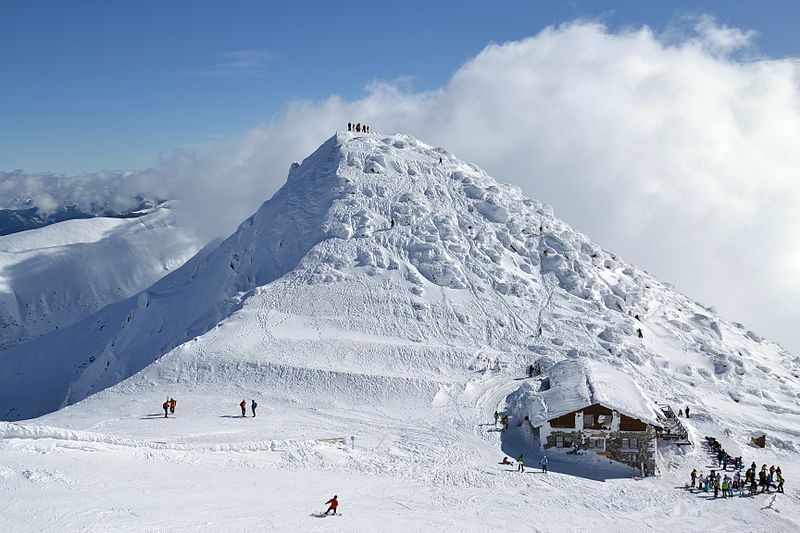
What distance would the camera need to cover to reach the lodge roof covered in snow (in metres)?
45.2

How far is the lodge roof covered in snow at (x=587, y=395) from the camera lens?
4522cm

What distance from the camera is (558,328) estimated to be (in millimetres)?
67000

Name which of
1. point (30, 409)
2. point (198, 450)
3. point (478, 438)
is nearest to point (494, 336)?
point (478, 438)

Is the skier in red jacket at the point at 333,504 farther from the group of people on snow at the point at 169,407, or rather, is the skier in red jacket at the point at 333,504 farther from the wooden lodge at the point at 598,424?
the group of people on snow at the point at 169,407

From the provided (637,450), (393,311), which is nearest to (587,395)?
(637,450)

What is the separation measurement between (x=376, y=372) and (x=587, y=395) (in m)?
17.7

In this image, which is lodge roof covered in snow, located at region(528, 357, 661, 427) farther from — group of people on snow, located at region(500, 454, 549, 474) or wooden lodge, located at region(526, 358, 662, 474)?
group of people on snow, located at region(500, 454, 549, 474)

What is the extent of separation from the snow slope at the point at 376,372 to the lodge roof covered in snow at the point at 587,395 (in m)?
2.53

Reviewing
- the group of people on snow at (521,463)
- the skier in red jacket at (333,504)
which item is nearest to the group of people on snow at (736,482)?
the group of people on snow at (521,463)

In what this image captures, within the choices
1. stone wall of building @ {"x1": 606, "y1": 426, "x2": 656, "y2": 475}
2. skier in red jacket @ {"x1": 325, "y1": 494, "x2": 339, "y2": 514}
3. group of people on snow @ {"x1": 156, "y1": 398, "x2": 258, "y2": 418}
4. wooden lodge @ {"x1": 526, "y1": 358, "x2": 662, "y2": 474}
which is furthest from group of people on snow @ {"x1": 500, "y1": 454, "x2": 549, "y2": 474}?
group of people on snow @ {"x1": 156, "y1": 398, "x2": 258, "y2": 418}

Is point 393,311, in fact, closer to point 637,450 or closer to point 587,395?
point 587,395

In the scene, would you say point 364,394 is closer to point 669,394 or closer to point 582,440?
point 582,440

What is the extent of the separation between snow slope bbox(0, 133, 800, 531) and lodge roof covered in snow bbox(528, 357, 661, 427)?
2528 millimetres

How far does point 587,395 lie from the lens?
4656 centimetres
